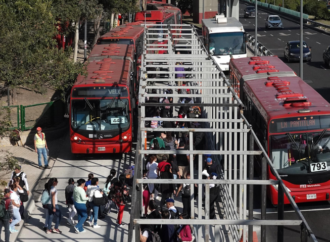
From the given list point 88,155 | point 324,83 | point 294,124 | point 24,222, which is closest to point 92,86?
point 88,155

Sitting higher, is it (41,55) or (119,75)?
(41,55)

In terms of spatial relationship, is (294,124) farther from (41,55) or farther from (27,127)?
(27,127)

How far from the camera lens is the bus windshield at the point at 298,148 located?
14.8 meters

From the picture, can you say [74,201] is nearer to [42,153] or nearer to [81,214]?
[81,214]

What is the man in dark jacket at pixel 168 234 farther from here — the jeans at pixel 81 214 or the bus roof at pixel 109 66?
the bus roof at pixel 109 66

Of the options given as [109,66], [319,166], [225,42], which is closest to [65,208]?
[319,166]

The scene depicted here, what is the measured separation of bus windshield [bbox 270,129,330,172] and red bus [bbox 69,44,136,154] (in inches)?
263

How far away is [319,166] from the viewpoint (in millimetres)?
14977

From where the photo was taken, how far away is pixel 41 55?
17.9m

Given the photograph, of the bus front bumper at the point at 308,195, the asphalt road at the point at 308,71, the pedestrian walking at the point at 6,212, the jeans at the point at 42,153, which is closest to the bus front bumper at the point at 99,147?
the jeans at the point at 42,153

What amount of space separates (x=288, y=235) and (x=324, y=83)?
21379mm

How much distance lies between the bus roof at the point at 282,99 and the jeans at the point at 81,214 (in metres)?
4.94

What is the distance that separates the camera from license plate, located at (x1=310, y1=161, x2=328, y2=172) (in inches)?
588

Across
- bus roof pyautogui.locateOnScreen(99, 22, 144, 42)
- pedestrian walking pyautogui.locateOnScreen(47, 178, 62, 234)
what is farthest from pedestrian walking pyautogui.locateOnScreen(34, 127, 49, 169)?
bus roof pyautogui.locateOnScreen(99, 22, 144, 42)
